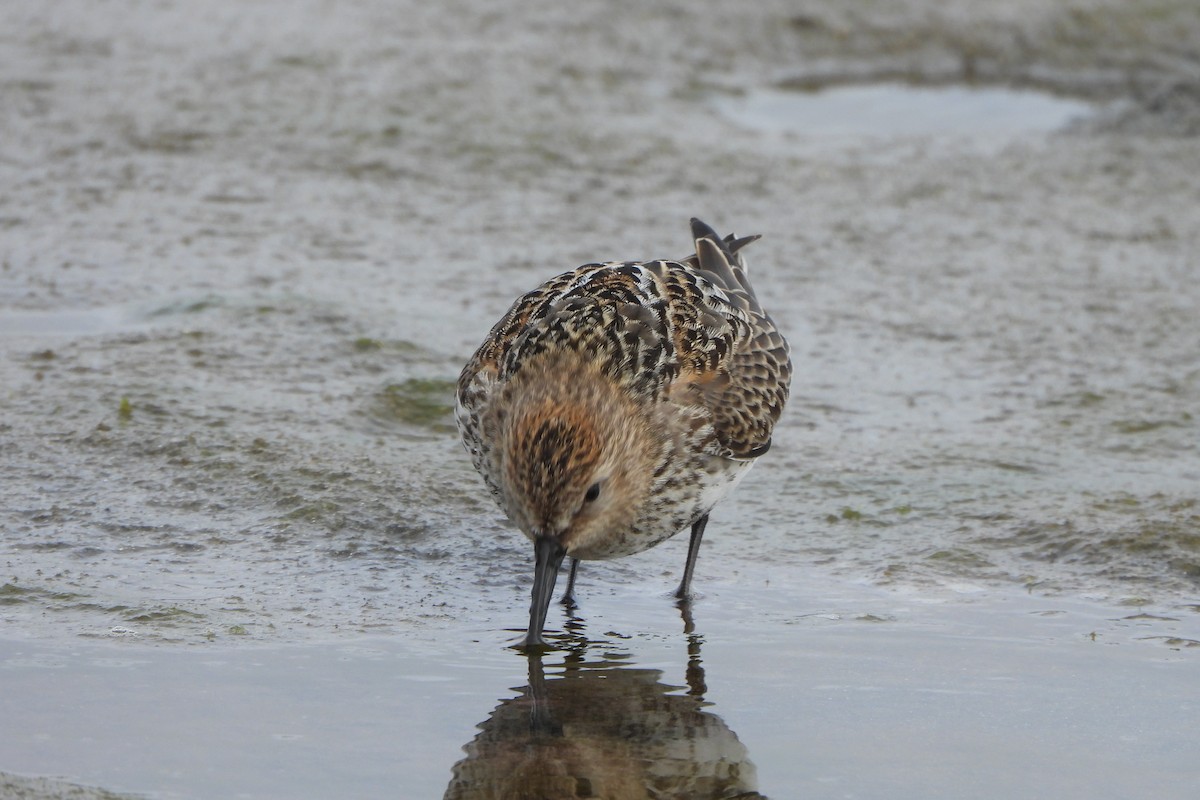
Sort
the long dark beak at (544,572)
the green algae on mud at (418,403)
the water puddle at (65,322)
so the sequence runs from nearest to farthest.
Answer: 1. the long dark beak at (544,572)
2. the green algae on mud at (418,403)
3. the water puddle at (65,322)

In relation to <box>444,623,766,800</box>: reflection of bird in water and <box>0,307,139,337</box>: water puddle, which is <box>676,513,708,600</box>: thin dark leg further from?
<box>0,307,139,337</box>: water puddle

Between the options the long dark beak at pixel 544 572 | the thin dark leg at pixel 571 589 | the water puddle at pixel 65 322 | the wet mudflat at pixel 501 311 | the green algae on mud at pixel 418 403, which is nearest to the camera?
the wet mudflat at pixel 501 311

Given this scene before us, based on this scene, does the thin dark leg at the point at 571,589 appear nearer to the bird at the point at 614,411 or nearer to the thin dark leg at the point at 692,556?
the bird at the point at 614,411

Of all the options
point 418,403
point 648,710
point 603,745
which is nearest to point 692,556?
point 648,710

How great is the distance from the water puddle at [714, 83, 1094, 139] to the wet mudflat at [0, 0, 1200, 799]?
2.1 inches

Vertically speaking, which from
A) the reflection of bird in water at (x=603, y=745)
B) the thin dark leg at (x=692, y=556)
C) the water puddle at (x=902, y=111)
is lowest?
the reflection of bird in water at (x=603, y=745)

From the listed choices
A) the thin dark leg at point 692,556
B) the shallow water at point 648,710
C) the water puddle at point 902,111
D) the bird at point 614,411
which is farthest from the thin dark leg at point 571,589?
the water puddle at point 902,111

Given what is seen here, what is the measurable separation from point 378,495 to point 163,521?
2.72ft

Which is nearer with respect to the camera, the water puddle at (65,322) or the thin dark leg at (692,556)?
the thin dark leg at (692,556)

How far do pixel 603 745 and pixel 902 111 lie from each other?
857 centimetres

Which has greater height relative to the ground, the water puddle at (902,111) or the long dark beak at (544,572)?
the water puddle at (902,111)

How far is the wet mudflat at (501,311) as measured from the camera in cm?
466

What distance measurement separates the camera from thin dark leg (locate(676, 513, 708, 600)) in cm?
585

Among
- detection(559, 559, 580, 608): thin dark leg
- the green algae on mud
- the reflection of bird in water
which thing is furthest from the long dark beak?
the green algae on mud
